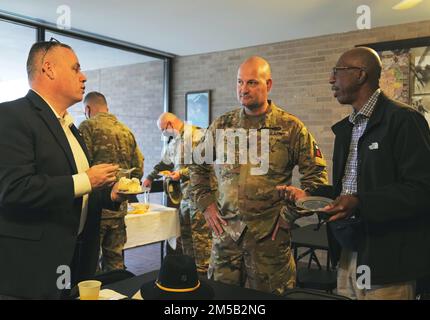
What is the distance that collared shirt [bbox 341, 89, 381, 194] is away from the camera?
6.29 feet

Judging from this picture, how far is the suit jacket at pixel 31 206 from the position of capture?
5.14 ft

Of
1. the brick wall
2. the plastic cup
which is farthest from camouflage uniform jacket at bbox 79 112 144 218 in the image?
the brick wall

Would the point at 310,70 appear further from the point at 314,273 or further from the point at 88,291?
the point at 88,291

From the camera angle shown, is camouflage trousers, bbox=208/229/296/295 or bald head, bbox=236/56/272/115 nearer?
camouflage trousers, bbox=208/229/296/295

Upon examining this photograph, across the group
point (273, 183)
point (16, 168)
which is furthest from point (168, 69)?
point (16, 168)

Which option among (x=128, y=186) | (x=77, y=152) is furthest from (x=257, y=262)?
(x=77, y=152)

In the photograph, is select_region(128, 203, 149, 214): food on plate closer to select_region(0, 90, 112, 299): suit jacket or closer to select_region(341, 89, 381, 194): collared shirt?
select_region(0, 90, 112, 299): suit jacket

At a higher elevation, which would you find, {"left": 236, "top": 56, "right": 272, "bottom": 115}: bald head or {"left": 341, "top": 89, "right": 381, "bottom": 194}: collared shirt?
{"left": 236, "top": 56, "right": 272, "bottom": 115}: bald head

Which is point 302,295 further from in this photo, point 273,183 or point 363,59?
point 363,59

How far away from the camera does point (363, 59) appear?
1908mm

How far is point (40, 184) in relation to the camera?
1.57 m

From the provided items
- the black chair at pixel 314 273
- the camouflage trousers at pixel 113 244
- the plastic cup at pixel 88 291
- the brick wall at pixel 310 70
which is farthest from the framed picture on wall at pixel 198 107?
the plastic cup at pixel 88 291

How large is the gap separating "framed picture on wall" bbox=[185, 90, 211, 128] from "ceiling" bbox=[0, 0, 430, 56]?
3.60 feet
